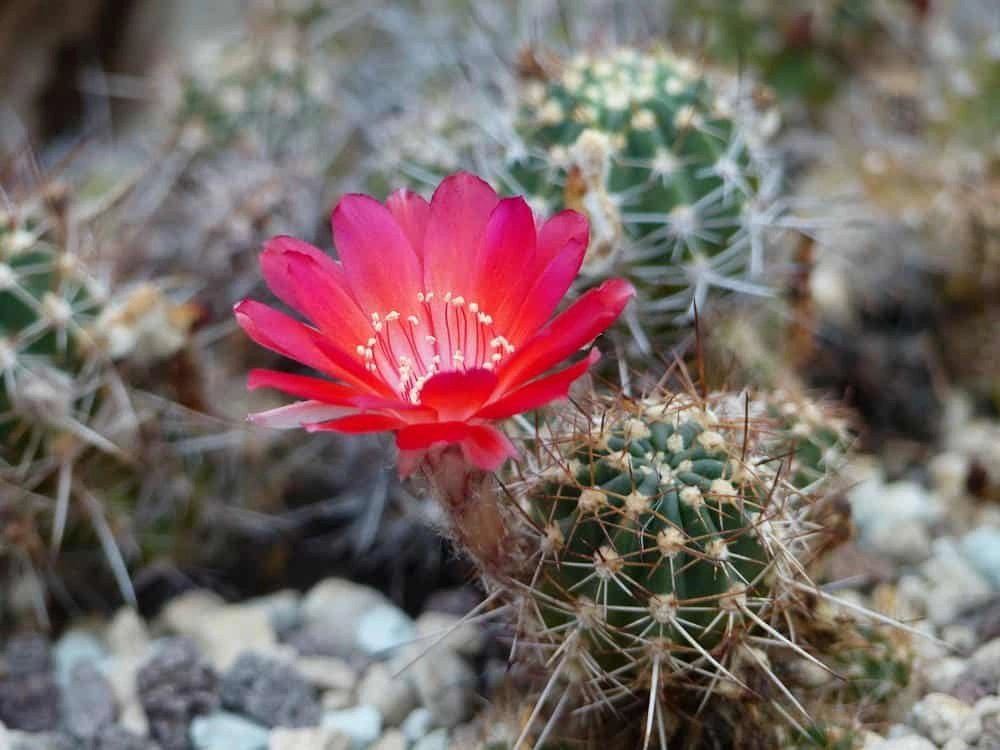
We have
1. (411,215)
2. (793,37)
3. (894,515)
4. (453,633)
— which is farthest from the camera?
(793,37)

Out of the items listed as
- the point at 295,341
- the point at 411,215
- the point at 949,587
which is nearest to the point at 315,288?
the point at 295,341

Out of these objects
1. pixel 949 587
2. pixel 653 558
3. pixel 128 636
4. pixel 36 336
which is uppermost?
pixel 36 336

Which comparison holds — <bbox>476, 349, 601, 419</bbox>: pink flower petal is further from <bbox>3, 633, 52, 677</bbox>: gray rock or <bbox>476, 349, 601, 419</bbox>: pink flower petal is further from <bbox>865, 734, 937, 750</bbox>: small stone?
<bbox>3, 633, 52, 677</bbox>: gray rock

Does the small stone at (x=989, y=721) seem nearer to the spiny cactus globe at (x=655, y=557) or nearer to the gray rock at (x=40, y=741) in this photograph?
the spiny cactus globe at (x=655, y=557)

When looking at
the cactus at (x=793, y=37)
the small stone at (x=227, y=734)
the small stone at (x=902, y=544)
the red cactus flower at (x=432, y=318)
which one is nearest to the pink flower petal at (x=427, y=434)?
the red cactus flower at (x=432, y=318)

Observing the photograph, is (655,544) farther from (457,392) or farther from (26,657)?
(26,657)

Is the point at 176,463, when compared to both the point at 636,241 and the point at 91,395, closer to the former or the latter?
the point at 91,395
